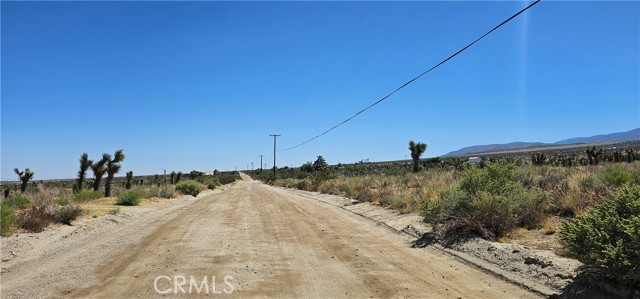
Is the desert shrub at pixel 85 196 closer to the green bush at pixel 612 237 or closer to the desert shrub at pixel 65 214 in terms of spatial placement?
the desert shrub at pixel 65 214

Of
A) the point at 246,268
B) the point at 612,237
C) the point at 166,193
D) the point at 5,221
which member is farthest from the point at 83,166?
the point at 612,237

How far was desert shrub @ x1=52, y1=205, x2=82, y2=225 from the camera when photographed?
623 inches

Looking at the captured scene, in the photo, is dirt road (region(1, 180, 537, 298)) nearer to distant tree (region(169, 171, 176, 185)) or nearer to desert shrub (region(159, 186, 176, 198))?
desert shrub (region(159, 186, 176, 198))

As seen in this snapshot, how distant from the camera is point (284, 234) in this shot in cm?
1392

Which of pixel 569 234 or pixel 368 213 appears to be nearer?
pixel 569 234

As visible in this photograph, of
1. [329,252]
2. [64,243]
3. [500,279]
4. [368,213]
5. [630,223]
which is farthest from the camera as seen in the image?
[368,213]

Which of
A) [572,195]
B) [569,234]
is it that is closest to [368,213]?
[572,195]

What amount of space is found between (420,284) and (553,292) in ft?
6.75

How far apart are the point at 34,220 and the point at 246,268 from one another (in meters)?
8.87

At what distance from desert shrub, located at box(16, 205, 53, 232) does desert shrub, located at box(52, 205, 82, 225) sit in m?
0.45

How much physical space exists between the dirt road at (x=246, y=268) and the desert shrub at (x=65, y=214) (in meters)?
1.77

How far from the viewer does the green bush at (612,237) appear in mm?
6535

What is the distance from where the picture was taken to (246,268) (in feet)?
29.8

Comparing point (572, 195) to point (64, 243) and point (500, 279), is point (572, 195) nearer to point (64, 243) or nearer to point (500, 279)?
point (500, 279)
